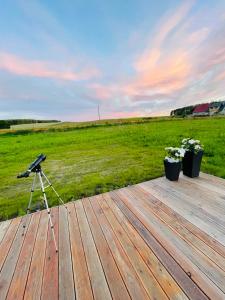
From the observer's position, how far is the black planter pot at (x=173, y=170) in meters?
3.35

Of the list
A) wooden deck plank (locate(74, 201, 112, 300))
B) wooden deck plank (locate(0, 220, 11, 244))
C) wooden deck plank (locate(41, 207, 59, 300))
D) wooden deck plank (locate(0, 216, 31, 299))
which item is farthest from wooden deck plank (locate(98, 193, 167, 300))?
wooden deck plank (locate(0, 220, 11, 244))

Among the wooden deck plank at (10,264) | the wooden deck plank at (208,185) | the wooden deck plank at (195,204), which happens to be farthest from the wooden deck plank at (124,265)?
the wooden deck plank at (208,185)

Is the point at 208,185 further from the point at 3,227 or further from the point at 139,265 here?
the point at 3,227

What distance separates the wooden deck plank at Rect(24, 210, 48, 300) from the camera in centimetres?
137

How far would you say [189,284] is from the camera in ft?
4.27

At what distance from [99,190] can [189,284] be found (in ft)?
8.12

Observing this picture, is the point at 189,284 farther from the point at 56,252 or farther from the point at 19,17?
the point at 19,17

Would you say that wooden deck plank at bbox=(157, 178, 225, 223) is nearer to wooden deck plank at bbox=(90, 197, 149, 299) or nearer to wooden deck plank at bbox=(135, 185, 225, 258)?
wooden deck plank at bbox=(135, 185, 225, 258)

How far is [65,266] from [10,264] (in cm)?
64

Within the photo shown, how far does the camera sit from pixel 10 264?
5.65 feet

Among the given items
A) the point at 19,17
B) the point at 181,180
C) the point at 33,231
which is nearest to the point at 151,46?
the point at 19,17

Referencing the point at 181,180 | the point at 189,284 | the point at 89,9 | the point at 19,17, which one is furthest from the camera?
the point at 89,9

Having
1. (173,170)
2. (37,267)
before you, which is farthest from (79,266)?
(173,170)

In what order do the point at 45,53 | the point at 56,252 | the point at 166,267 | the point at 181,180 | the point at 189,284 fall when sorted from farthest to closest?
the point at 45,53
the point at 181,180
the point at 56,252
the point at 166,267
the point at 189,284
